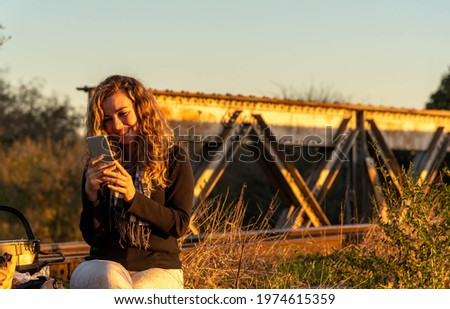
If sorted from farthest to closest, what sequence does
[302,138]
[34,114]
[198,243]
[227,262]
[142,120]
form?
[34,114]
[302,138]
[198,243]
[227,262]
[142,120]

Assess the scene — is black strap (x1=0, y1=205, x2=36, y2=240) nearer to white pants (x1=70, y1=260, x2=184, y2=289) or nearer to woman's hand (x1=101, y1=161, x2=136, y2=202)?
white pants (x1=70, y1=260, x2=184, y2=289)

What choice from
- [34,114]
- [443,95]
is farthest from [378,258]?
[34,114]

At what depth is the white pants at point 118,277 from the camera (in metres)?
5.23

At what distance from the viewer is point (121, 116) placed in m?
5.59

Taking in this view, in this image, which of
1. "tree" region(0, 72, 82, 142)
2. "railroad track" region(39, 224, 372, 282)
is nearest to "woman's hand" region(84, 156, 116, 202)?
"railroad track" region(39, 224, 372, 282)

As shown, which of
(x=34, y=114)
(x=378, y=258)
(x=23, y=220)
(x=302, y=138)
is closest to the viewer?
(x=23, y=220)

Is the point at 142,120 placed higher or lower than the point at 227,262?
higher

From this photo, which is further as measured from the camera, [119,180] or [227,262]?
[227,262]

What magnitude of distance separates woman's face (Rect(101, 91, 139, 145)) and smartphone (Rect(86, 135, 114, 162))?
27cm

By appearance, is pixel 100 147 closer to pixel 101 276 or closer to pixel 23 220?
pixel 101 276

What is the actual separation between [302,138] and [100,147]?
12355mm

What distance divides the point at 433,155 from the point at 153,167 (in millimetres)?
16033

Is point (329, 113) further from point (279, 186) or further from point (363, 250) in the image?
point (363, 250)

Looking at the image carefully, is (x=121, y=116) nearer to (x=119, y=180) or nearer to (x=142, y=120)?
(x=142, y=120)
